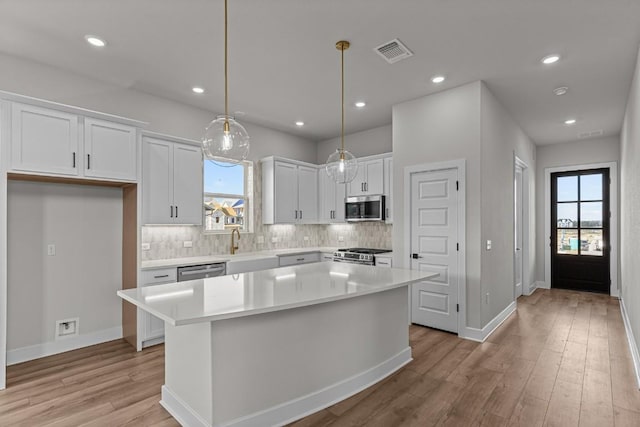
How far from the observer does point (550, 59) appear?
3.31 metres

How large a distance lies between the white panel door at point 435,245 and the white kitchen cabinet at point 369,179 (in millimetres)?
971

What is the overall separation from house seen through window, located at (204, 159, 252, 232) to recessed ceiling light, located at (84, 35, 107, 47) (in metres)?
1.97

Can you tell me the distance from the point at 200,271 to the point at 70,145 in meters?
1.88

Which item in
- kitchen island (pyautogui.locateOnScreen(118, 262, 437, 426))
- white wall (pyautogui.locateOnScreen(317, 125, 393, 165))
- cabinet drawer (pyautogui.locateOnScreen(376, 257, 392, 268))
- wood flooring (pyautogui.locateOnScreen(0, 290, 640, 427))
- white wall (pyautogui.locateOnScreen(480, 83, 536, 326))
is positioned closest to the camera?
kitchen island (pyautogui.locateOnScreen(118, 262, 437, 426))

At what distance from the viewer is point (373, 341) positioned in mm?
2842

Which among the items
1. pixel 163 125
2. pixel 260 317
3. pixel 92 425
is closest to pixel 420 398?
pixel 260 317

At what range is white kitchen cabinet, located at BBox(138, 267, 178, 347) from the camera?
365 centimetres

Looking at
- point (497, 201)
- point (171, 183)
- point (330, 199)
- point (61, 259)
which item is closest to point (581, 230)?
point (497, 201)

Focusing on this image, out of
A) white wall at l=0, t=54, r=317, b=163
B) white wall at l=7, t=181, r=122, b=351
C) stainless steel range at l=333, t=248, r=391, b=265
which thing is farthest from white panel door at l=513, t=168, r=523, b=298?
white wall at l=7, t=181, r=122, b=351

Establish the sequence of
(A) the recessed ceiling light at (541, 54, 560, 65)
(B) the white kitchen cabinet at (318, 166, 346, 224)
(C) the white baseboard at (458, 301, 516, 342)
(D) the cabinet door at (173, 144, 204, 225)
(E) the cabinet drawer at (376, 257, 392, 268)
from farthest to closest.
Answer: (B) the white kitchen cabinet at (318, 166, 346, 224) < (E) the cabinet drawer at (376, 257, 392, 268) < (D) the cabinet door at (173, 144, 204, 225) < (C) the white baseboard at (458, 301, 516, 342) < (A) the recessed ceiling light at (541, 54, 560, 65)

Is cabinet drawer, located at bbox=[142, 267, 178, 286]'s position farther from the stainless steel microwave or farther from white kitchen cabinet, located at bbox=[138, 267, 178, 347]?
the stainless steel microwave

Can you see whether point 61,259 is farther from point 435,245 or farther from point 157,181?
point 435,245

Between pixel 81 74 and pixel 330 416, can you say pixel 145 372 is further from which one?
pixel 81 74

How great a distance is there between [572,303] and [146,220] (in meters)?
6.55
